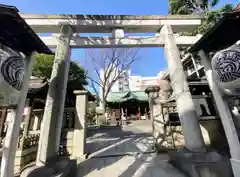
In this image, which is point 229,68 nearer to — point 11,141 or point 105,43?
point 105,43

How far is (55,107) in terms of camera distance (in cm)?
379

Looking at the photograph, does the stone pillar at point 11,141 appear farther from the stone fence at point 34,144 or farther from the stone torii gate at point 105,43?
the stone fence at point 34,144

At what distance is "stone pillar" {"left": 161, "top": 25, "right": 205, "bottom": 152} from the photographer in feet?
12.2

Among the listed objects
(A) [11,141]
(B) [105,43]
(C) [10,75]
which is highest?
(B) [105,43]

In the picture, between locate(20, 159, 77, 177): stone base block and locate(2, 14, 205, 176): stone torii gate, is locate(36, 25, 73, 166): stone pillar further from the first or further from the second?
locate(20, 159, 77, 177): stone base block

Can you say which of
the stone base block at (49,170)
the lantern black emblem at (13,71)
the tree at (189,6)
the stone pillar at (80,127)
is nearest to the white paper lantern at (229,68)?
the lantern black emblem at (13,71)

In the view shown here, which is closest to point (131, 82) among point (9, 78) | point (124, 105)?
point (124, 105)

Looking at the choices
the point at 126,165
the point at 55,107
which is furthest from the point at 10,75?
the point at 126,165

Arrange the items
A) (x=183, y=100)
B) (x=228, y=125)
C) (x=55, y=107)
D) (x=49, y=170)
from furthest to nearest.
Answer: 1. (x=183, y=100)
2. (x=55, y=107)
3. (x=49, y=170)
4. (x=228, y=125)

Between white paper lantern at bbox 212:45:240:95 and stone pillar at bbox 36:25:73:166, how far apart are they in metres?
3.71

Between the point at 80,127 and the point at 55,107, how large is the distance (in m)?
1.97

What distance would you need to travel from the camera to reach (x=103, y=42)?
4770 mm

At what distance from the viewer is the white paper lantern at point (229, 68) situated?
237 centimetres

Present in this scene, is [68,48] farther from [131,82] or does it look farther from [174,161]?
[131,82]
